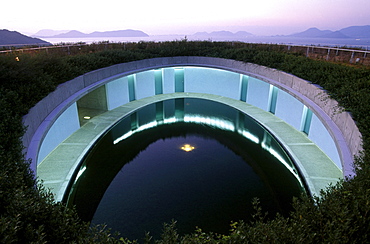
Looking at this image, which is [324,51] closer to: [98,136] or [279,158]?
[279,158]

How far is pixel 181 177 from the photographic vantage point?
854cm

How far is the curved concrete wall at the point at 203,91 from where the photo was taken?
7137 mm

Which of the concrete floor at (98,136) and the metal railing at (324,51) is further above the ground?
the metal railing at (324,51)

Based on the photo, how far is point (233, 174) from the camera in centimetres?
874

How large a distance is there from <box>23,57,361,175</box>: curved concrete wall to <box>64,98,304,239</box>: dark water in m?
1.81

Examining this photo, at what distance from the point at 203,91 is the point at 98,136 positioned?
35.4ft

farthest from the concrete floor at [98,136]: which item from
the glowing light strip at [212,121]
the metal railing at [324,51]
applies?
the metal railing at [324,51]

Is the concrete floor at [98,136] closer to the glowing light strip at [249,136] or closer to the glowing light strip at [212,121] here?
the glowing light strip at [249,136]

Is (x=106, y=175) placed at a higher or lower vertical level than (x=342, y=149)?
lower

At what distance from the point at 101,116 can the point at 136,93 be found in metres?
4.27

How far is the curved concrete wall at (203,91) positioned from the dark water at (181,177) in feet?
5.95

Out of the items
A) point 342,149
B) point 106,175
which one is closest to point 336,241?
point 342,149

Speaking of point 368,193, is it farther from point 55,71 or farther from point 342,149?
point 55,71

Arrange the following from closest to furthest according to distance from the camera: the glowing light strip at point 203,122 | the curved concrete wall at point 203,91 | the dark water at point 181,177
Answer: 1. the dark water at point 181,177
2. the curved concrete wall at point 203,91
3. the glowing light strip at point 203,122
